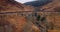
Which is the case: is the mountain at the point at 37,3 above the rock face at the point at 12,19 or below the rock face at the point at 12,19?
above

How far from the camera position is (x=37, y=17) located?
4637 mm

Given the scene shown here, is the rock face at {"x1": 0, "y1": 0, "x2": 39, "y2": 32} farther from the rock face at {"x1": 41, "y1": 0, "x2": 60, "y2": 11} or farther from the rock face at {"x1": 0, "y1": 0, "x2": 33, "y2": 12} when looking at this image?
the rock face at {"x1": 41, "y1": 0, "x2": 60, "y2": 11}

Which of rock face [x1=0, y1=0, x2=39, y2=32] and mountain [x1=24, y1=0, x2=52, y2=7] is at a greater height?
mountain [x1=24, y1=0, x2=52, y2=7]

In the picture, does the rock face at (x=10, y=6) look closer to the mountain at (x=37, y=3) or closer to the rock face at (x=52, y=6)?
the mountain at (x=37, y=3)

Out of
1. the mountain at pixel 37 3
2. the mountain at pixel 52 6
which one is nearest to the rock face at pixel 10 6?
the mountain at pixel 37 3

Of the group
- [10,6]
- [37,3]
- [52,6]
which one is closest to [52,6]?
[52,6]

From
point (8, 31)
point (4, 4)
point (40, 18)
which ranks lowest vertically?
point (8, 31)

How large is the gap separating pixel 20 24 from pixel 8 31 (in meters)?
0.37

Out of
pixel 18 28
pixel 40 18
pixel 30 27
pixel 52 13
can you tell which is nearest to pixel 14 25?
pixel 18 28

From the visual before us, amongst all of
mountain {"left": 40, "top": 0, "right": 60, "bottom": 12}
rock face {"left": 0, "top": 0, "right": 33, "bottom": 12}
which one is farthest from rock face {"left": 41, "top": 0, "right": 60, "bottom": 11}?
rock face {"left": 0, "top": 0, "right": 33, "bottom": 12}

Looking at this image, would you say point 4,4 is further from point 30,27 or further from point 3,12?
point 30,27

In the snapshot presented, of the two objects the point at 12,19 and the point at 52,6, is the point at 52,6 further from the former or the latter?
the point at 12,19

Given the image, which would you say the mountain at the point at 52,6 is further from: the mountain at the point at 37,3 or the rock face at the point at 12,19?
the rock face at the point at 12,19

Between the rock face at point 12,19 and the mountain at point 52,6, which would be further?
the mountain at point 52,6
